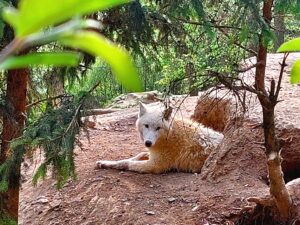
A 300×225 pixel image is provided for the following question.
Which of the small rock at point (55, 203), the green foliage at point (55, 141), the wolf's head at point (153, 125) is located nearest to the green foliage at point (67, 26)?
the green foliage at point (55, 141)

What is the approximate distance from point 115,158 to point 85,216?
5.85 ft

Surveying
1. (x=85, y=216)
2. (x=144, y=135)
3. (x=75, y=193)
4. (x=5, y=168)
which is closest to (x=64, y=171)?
(x=5, y=168)

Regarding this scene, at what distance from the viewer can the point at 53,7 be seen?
0.32m

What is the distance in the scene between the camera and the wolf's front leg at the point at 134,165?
24.4 ft

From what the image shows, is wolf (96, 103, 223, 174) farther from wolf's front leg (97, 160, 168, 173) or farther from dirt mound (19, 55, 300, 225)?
dirt mound (19, 55, 300, 225)

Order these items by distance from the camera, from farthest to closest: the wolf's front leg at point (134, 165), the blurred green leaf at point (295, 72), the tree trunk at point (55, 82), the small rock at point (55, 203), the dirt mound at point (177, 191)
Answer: the wolf's front leg at point (134, 165), the small rock at point (55, 203), the tree trunk at point (55, 82), the dirt mound at point (177, 191), the blurred green leaf at point (295, 72)

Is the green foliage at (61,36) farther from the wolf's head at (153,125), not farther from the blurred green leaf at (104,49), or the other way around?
the wolf's head at (153,125)

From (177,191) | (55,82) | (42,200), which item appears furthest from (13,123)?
(177,191)

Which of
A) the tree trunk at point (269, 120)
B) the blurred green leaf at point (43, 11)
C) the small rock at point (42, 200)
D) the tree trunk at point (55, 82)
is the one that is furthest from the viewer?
the small rock at point (42, 200)

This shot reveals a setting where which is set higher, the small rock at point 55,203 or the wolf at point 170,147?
the wolf at point 170,147

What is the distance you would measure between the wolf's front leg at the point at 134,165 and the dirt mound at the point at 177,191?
10cm

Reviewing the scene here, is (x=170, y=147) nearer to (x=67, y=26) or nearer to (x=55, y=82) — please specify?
(x=55, y=82)

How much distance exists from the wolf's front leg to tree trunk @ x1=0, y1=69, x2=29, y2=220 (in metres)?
1.72

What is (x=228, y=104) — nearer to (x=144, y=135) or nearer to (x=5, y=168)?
(x=144, y=135)
